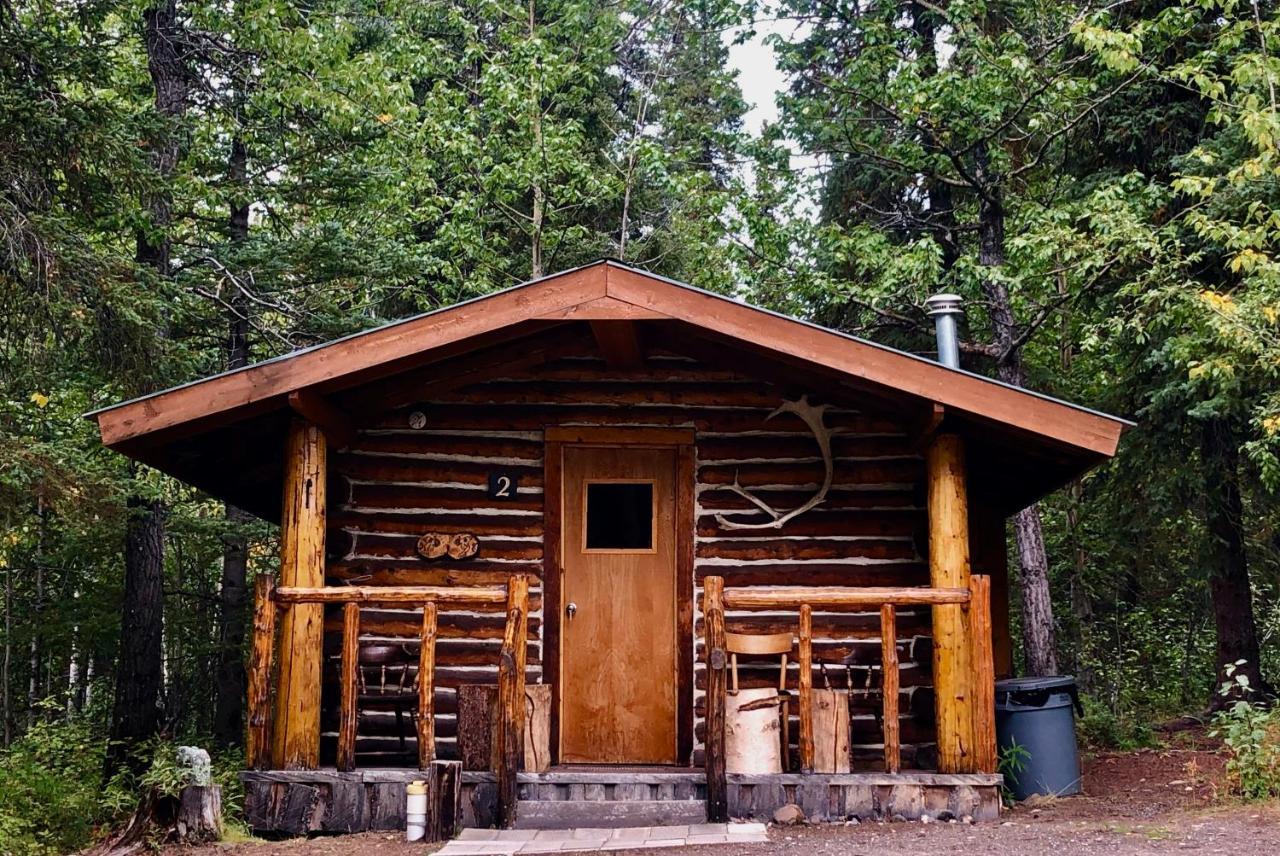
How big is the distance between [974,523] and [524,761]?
187 inches

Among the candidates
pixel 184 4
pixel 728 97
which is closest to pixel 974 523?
pixel 184 4

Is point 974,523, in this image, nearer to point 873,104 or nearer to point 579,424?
point 579,424

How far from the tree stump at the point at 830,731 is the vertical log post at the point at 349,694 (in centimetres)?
294

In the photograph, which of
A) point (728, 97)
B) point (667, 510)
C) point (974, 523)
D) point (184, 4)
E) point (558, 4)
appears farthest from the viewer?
point (728, 97)

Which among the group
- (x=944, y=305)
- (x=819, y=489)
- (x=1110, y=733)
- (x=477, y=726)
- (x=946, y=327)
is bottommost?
(x=1110, y=733)

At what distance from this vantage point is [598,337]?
8.00 meters

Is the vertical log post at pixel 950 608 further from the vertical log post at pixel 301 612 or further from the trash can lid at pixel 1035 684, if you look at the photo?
the vertical log post at pixel 301 612

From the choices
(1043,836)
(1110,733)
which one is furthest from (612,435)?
(1110,733)

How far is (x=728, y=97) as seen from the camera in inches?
887

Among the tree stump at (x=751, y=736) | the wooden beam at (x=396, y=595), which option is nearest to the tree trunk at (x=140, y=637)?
the wooden beam at (x=396, y=595)

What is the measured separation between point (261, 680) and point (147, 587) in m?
6.48

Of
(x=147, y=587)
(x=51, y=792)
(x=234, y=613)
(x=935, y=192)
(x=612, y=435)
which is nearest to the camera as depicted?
(x=612, y=435)

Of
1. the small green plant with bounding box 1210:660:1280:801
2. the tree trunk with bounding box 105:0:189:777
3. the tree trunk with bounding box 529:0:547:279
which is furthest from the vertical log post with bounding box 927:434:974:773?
the tree trunk with bounding box 529:0:547:279

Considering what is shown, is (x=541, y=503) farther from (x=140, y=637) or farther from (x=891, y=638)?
(x=140, y=637)
